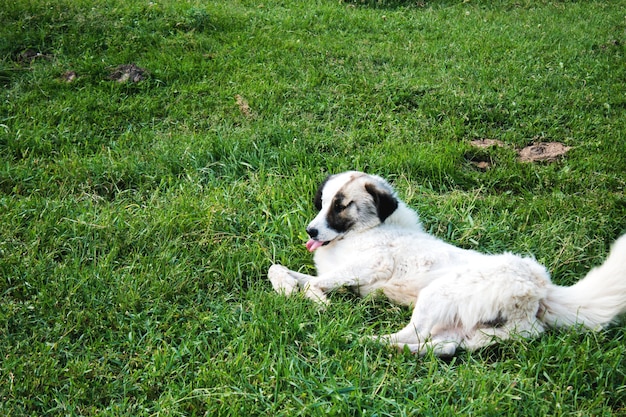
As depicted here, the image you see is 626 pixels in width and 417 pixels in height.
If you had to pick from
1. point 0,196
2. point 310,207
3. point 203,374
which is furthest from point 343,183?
point 0,196

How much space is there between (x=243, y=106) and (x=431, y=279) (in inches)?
132

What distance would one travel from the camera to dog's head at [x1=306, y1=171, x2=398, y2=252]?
3811 millimetres

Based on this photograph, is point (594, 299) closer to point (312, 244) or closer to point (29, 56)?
point (312, 244)

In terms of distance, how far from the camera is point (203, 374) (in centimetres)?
291

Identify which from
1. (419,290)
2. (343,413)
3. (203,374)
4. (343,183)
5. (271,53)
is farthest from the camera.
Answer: (271,53)

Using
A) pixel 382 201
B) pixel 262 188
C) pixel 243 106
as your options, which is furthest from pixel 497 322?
pixel 243 106

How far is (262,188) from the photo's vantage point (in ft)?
15.2

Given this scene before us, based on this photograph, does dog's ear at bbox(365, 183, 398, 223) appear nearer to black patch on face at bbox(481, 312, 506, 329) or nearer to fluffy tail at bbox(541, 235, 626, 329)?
black patch on face at bbox(481, 312, 506, 329)

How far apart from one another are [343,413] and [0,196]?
321cm

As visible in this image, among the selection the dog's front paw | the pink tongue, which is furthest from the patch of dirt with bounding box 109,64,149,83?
the dog's front paw

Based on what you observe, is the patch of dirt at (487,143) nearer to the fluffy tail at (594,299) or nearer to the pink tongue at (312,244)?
the pink tongue at (312,244)

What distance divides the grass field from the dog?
0.11 m

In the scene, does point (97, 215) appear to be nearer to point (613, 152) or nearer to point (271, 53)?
point (271, 53)

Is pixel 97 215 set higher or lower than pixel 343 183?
lower
